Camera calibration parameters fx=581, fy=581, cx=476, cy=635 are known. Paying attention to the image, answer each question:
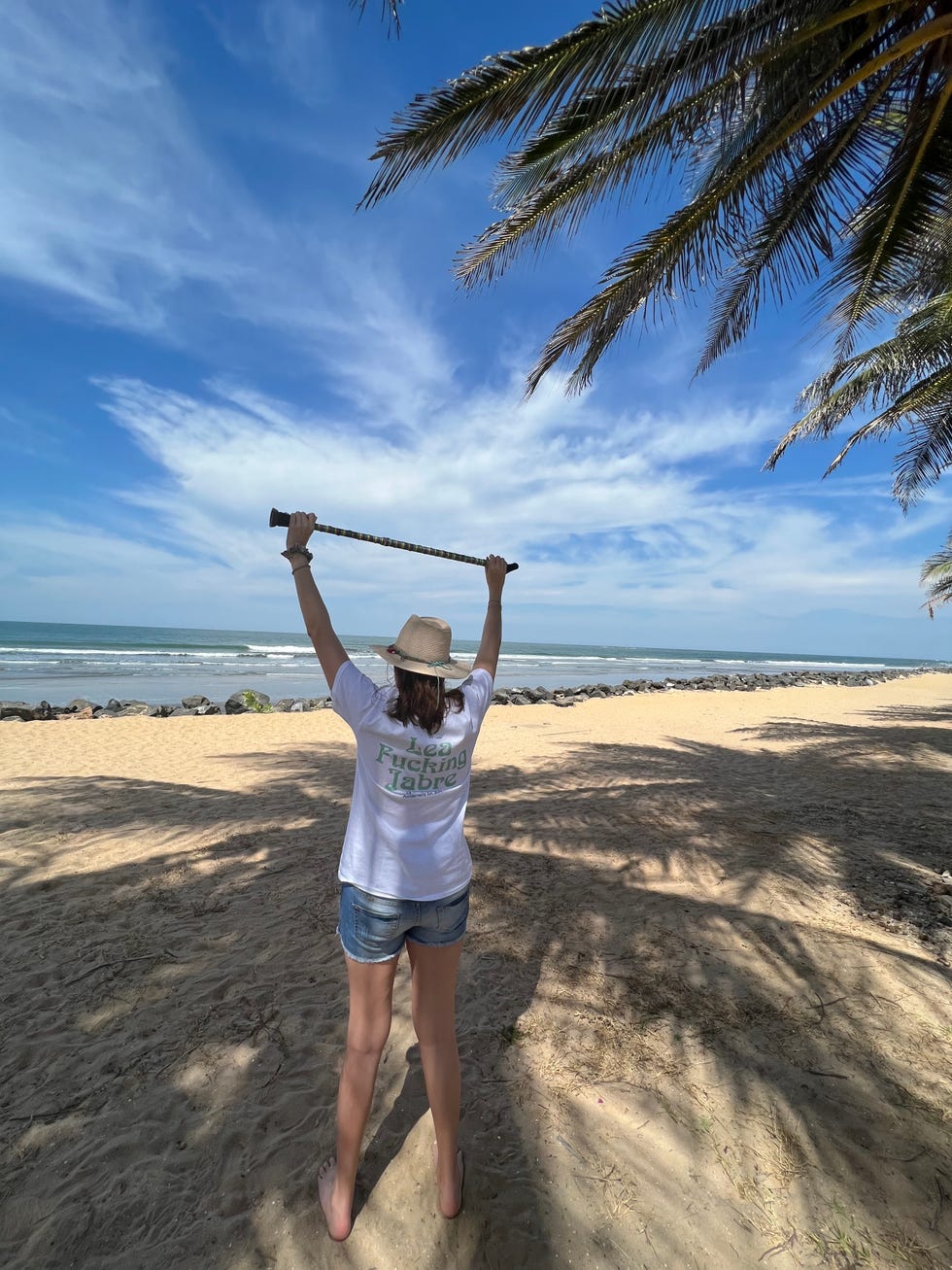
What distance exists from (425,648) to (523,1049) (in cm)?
214

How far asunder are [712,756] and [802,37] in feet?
27.5

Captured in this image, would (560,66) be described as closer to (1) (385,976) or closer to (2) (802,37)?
(2) (802,37)

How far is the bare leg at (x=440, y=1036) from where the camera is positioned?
181 centimetres

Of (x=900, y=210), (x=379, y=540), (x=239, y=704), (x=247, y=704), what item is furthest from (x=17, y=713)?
(x=900, y=210)

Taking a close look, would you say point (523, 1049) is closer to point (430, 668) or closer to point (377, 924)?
point (377, 924)

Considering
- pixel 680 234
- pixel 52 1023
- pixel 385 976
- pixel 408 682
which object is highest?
pixel 680 234

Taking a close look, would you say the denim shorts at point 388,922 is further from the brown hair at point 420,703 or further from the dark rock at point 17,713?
the dark rock at point 17,713

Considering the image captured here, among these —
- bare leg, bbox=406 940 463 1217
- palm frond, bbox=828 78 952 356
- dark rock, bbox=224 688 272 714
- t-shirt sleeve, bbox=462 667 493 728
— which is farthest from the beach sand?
dark rock, bbox=224 688 272 714

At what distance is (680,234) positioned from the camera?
5.08 m

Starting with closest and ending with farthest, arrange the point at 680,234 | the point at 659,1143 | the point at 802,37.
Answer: the point at 659,1143 < the point at 802,37 < the point at 680,234

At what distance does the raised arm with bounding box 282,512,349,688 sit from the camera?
189cm

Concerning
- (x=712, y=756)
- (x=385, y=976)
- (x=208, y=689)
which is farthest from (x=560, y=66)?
(x=208, y=689)

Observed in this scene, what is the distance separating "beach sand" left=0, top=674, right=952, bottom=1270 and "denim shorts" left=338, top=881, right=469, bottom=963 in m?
1.04

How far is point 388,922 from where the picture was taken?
5.74 ft
